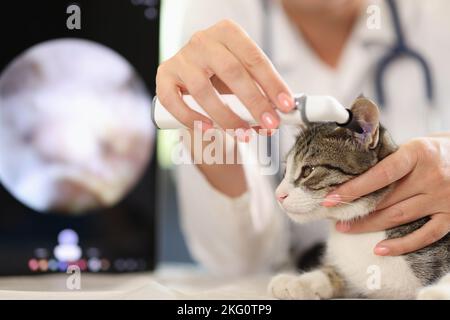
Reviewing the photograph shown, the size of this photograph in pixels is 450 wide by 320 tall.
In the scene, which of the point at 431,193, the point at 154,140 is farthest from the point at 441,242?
the point at 154,140

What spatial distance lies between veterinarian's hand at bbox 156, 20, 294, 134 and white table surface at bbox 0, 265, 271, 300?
198 millimetres

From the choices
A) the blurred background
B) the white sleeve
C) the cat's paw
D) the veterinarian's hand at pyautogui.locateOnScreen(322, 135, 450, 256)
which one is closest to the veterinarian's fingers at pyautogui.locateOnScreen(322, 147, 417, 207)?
the veterinarian's hand at pyautogui.locateOnScreen(322, 135, 450, 256)

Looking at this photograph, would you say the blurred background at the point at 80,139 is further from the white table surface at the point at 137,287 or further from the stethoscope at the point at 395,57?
the stethoscope at the point at 395,57

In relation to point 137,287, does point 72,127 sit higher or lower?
higher


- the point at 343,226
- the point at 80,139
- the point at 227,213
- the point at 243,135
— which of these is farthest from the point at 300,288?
the point at 80,139

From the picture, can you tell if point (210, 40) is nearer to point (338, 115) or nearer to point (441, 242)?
point (338, 115)

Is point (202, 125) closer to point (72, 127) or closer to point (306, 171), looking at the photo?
point (306, 171)

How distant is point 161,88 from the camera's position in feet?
1.80

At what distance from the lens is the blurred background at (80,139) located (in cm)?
77

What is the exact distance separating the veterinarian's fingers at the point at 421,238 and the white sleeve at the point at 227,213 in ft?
0.83

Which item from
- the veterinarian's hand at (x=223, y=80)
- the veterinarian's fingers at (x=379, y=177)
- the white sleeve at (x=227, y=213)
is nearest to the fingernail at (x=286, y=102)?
the veterinarian's hand at (x=223, y=80)

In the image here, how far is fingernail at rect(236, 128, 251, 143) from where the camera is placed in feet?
1.77

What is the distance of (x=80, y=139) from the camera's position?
85 cm

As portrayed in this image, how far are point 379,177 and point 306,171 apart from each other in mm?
86
